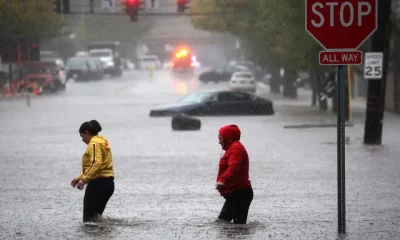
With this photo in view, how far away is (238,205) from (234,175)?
0.45m

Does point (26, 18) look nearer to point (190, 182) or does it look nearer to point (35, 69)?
point (35, 69)

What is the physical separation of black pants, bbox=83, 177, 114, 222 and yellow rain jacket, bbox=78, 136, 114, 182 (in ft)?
0.26

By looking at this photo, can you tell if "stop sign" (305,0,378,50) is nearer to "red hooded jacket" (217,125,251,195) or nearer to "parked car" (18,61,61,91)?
"red hooded jacket" (217,125,251,195)

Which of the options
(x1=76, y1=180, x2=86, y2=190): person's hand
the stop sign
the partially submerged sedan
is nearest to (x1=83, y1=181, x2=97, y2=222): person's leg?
(x1=76, y1=180, x2=86, y2=190): person's hand

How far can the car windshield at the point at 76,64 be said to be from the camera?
76750 millimetres

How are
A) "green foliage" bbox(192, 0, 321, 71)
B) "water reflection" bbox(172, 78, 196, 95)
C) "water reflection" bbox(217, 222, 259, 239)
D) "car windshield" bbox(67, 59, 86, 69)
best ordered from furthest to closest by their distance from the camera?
"car windshield" bbox(67, 59, 86, 69) < "water reflection" bbox(172, 78, 196, 95) < "green foliage" bbox(192, 0, 321, 71) < "water reflection" bbox(217, 222, 259, 239)

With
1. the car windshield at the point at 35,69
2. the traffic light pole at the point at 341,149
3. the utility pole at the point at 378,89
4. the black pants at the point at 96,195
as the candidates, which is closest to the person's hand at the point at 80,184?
the black pants at the point at 96,195

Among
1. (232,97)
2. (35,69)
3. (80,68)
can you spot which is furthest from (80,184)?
(80,68)

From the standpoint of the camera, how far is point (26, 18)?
50.3m

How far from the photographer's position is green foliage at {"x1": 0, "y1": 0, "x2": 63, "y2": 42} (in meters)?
47.2

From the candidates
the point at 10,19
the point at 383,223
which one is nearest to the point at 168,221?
the point at 383,223

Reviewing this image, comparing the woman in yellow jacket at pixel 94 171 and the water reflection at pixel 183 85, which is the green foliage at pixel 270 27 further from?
the woman in yellow jacket at pixel 94 171

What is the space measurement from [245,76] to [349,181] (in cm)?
4975

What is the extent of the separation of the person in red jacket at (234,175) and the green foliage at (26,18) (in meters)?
33.6
